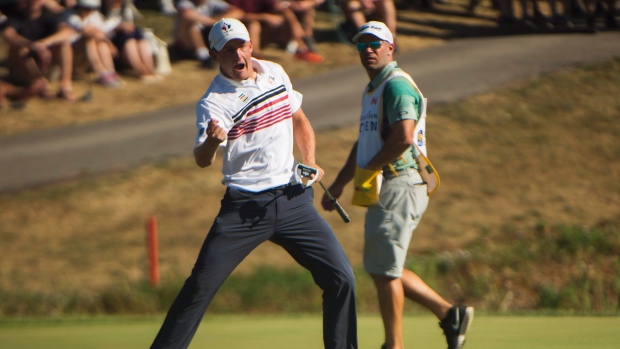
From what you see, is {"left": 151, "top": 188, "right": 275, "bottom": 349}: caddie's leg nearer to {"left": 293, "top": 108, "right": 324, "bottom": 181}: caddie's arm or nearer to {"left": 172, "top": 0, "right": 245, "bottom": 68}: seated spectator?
{"left": 293, "top": 108, "right": 324, "bottom": 181}: caddie's arm

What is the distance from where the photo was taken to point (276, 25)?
17766 mm

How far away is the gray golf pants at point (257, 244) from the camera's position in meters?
5.57

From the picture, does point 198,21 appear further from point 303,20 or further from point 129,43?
point 303,20

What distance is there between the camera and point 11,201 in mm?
13422

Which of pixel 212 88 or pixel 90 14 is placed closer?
pixel 212 88

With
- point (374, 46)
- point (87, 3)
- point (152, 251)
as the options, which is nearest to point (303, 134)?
point (374, 46)

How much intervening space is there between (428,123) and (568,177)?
2209 millimetres

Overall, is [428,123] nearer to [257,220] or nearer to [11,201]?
[11,201]

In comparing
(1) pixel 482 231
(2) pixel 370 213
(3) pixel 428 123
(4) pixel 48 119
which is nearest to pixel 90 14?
(4) pixel 48 119

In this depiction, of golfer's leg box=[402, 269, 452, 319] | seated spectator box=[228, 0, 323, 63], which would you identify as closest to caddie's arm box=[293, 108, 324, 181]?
golfer's leg box=[402, 269, 452, 319]

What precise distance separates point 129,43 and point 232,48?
38.3ft

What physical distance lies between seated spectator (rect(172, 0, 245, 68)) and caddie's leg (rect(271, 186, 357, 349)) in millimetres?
11536

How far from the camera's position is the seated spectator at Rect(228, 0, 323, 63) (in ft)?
57.3

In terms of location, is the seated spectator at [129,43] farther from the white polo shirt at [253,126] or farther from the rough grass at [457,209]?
the white polo shirt at [253,126]
